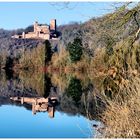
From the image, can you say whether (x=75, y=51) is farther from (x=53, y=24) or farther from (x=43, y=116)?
(x=43, y=116)

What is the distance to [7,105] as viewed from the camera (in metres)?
17.6

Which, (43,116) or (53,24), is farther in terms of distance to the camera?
(53,24)

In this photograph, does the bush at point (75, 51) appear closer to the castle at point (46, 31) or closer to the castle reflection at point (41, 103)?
the castle at point (46, 31)

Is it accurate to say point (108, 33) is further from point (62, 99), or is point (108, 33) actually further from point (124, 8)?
point (62, 99)

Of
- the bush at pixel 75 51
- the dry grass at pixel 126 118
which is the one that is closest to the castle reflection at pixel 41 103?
the dry grass at pixel 126 118

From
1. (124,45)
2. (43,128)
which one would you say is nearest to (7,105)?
(43,128)

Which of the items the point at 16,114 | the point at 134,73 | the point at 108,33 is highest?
the point at 108,33

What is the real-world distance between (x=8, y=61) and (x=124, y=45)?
3447cm

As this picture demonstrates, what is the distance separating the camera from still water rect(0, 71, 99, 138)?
1045 cm

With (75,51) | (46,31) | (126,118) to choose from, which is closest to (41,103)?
(126,118)

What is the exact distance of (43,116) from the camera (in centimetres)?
1362

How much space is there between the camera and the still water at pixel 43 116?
34.3 feet

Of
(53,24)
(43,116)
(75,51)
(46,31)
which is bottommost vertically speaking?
(43,116)

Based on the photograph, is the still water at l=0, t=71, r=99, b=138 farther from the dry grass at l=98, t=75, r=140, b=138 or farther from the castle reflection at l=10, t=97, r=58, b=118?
the dry grass at l=98, t=75, r=140, b=138
